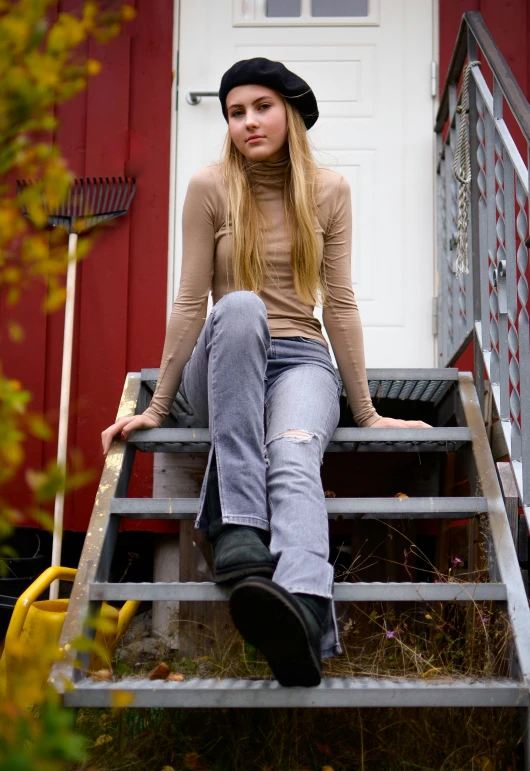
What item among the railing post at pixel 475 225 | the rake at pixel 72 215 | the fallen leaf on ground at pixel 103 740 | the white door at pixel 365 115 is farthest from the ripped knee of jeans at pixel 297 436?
the white door at pixel 365 115

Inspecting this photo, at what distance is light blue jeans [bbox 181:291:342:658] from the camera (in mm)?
1552

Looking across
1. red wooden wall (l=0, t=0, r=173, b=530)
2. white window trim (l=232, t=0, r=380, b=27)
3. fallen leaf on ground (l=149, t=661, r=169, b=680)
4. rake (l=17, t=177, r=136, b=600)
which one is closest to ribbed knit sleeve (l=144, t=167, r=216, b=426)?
fallen leaf on ground (l=149, t=661, r=169, b=680)

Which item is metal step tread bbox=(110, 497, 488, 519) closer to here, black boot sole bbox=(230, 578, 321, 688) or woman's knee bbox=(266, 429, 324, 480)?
woman's knee bbox=(266, 429, 324, 480)

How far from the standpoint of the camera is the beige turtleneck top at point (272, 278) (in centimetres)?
207

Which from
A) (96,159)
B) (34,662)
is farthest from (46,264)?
(96,159)

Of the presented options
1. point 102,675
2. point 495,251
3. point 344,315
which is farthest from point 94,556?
point 495,251

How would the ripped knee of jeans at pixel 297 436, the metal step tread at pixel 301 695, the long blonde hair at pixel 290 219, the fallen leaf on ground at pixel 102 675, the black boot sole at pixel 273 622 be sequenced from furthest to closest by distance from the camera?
the long blonde hair at pixel 290 219, the ripped knee of jeans at pixel 297 436, the fallen leaf on ground at pixel 102 675, the metal step tread at pixel 301 695, the black boot sole at pixel 273 622

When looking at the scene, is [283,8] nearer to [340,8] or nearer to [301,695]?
[340,8]

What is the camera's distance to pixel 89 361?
3.42 meters

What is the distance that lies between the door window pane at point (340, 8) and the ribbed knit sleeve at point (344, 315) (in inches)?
64.1

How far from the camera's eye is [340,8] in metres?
3.56

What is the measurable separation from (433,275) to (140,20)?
1.67m

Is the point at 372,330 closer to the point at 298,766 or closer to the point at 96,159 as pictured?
the point at 96,159

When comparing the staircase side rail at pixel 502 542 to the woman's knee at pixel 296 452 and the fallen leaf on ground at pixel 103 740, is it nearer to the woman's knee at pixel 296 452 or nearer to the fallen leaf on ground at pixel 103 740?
the woman's knee at pixel 296 452
